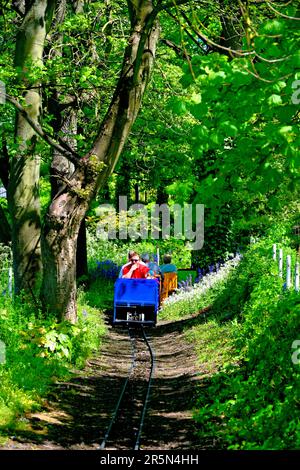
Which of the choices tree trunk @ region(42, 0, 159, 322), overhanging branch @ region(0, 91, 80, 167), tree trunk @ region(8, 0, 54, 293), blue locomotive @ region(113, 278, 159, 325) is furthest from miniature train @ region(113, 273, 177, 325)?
overhanging branch @ region(0, 91, 80, 167)

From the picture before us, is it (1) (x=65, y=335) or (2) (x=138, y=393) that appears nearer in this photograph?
(2) (x=138, y=393)

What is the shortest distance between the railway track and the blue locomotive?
9.57 feet

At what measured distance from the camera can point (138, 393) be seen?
43.7ft

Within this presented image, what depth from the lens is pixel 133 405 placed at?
12.4 meters

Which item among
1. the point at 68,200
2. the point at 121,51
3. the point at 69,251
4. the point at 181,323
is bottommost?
the point at 181,323

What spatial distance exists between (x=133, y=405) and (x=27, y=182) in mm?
6501

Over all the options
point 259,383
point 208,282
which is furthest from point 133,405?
point 208,282

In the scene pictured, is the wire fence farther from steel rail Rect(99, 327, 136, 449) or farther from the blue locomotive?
the blue locomotive

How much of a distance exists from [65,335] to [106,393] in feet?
5.56
